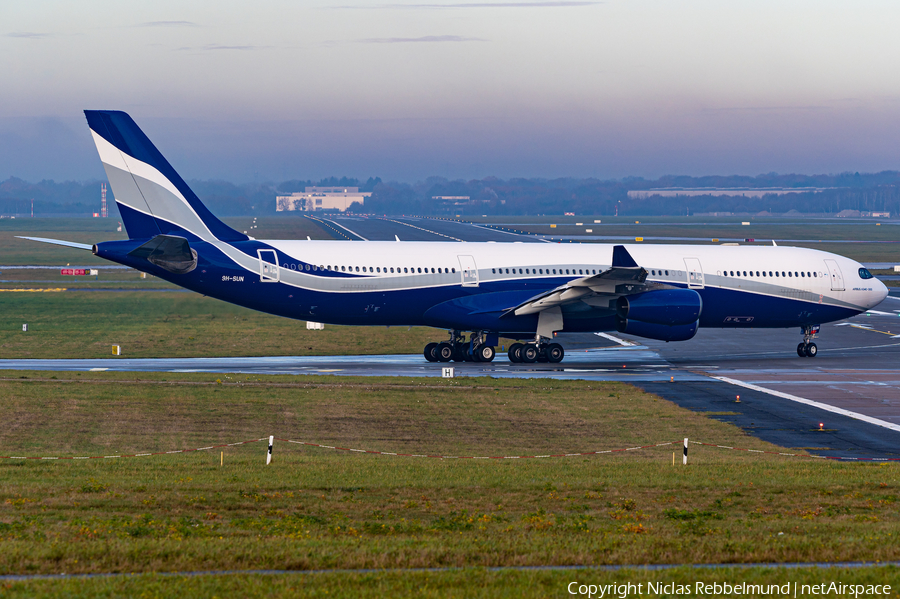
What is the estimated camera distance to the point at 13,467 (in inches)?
722

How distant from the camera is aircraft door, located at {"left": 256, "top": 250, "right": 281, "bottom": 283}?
1447 inches

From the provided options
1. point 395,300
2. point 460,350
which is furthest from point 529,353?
point 395,300

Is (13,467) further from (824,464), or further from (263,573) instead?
(824,464)

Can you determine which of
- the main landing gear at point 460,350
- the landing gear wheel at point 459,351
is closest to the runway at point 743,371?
the main landing gear at point 460,350

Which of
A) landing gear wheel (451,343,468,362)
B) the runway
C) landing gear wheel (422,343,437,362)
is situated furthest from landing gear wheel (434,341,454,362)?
the runway

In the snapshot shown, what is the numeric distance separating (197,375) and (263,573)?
22.9m

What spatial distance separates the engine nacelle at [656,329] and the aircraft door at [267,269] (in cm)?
1432

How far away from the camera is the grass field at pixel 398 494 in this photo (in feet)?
37.9

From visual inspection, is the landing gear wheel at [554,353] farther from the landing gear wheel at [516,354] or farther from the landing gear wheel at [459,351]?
the landing gear wheel at [459,351]

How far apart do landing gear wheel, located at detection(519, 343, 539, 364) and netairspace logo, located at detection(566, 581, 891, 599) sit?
2808cm

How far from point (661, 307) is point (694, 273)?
12.7 feet

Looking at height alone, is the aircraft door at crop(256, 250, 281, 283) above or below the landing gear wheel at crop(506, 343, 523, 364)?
above

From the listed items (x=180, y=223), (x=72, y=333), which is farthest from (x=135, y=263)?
(x=72, y=333)

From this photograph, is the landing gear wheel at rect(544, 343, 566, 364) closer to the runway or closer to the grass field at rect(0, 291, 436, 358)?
the runway
